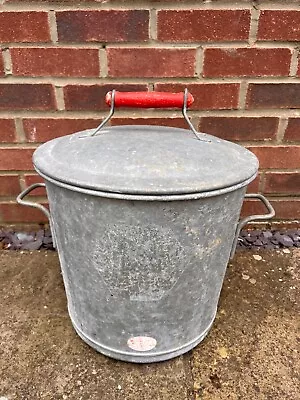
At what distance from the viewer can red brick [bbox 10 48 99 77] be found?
1.32 metres

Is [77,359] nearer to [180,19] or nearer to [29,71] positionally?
[29,71]

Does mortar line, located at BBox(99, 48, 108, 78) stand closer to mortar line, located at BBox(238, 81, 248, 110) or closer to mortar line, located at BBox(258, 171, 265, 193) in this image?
mortar line, located at BBox(238, 81, 248, 110)

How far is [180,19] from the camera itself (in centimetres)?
128

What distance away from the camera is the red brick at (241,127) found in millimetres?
1435

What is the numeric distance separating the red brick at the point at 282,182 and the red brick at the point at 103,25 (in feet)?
2.32

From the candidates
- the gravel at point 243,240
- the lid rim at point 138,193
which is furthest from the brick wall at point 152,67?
the lid rim at point 138,193

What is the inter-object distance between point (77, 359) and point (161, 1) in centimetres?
111

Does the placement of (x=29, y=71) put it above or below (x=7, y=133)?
above

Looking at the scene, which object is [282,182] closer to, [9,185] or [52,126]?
[52,126]

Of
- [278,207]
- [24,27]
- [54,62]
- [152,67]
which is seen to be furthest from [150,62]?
[278,207]

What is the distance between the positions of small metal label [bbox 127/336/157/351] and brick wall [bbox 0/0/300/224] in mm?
761

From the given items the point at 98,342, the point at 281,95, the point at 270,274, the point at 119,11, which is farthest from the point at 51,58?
the point at 270,274

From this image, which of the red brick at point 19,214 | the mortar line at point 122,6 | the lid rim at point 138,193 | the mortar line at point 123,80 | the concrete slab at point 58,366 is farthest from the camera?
the red brick at point 19,214

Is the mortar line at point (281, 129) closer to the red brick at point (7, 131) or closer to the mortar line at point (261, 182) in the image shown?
the mortar line at point (261, 182)
